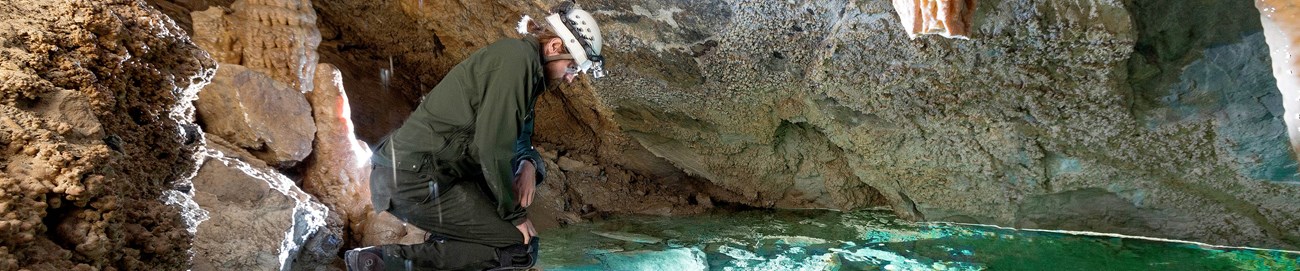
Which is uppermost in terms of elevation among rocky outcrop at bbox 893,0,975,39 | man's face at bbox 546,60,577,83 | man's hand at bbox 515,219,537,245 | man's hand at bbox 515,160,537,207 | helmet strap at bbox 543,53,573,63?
rocky outcrop at bbox 893,0,975,39

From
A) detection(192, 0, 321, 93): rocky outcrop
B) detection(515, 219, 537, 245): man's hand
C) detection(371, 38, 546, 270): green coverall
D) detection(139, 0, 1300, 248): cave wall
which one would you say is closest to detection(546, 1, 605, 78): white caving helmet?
detection(371, 38, 546, 270): green coverall

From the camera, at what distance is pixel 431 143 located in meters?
3.05

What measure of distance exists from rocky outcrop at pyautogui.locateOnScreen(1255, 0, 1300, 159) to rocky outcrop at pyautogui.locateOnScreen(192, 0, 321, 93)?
472cm

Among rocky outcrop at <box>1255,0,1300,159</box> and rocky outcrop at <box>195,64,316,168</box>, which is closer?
rocky outcrop at <box>1255,0,1300,159</box>

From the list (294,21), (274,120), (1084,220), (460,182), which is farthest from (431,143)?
(1084,220)

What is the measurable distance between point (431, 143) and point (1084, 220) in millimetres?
4232

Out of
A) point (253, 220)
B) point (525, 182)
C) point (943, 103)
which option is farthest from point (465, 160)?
point (943, 103)

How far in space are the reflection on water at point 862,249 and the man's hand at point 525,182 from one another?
1.05 metres

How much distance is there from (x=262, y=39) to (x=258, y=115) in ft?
2.53

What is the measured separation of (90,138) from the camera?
2.52 metres

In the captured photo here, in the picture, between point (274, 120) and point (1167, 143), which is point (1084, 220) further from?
point (274, 120)

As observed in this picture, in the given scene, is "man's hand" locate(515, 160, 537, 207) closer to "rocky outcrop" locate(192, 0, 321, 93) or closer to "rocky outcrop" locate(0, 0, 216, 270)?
"rocky outcrop" locate(0, 0, 216, 270)

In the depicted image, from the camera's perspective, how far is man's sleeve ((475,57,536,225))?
2.79 metres

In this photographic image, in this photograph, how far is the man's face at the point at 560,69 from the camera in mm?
3070
